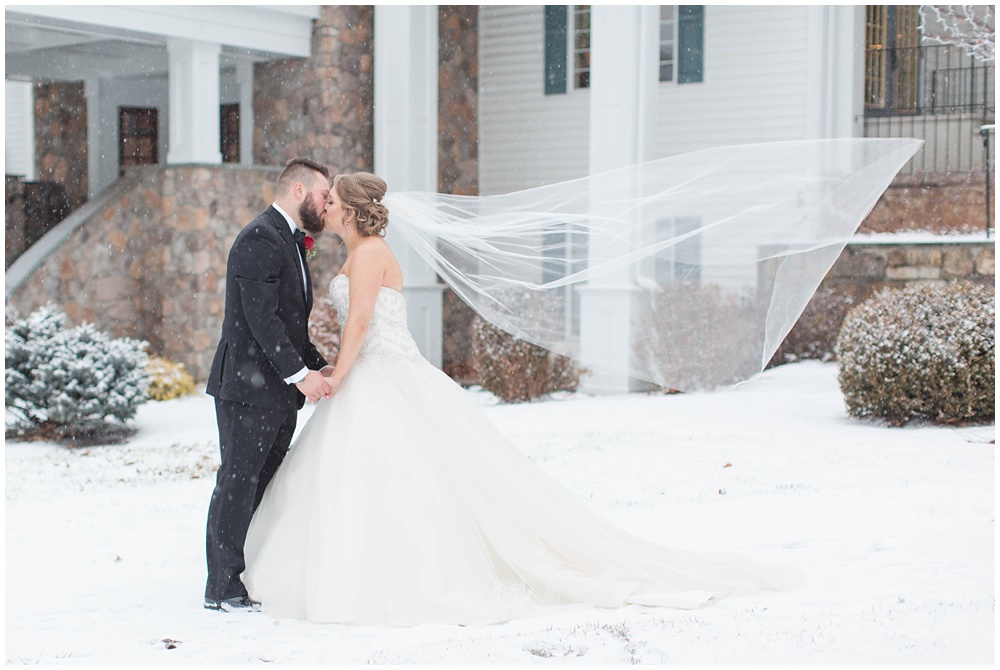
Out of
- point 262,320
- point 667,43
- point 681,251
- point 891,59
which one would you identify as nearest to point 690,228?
point 681,251

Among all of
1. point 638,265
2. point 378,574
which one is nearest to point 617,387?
point 638,265

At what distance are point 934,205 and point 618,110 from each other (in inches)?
203

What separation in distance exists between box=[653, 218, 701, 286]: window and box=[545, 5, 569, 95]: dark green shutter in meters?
11.0

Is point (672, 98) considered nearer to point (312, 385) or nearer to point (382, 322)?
point (382, 322)

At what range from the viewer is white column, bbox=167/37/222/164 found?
13.0m

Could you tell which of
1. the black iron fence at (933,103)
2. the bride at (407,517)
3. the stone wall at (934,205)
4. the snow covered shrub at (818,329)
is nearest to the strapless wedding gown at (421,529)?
the bride at (407,517)

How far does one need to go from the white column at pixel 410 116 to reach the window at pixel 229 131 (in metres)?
3.10

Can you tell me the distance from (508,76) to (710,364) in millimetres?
11758

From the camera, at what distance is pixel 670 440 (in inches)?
372

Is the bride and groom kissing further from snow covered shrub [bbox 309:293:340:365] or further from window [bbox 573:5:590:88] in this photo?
window [bbox 573:5:590:88]

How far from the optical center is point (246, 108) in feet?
49.0

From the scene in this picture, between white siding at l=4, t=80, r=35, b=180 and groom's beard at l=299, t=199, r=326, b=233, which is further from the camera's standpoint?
white siding at l=4, t=80, r=35, b=180

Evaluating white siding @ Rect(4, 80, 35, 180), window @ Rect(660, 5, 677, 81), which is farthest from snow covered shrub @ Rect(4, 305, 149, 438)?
window @ Rect(660, 5, 677, 81)

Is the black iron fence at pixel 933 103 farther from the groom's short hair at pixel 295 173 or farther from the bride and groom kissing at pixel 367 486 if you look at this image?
the groom's short hair at pixel 295 173
